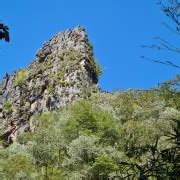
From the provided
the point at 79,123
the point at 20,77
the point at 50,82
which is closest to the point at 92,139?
the point at 79,123

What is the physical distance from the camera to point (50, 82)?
4899 inches

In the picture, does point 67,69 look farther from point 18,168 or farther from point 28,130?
point 18,168

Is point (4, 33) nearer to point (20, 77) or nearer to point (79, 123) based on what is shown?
point (79, 123)

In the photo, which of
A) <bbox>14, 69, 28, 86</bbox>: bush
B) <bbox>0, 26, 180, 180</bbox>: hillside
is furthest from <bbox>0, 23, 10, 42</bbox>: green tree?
<bbox>14, 69, 28, 86</bbox>: bush

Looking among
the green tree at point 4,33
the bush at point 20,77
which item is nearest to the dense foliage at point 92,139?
the green tree at point 4,33

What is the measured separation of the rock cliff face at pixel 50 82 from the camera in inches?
4646

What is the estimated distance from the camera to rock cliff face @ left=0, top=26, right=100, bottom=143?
118000 millimetres

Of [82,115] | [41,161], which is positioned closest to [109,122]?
[82,115]

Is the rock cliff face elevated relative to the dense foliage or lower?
elevated

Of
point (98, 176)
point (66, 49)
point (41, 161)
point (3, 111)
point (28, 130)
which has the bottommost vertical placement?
point (98, 176)

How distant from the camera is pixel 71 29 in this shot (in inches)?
5448

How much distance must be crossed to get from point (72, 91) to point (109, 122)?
1811 inches

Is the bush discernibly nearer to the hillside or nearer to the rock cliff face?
the rock cliff face

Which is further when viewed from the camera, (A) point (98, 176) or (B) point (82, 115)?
(B) point (82, 115)
